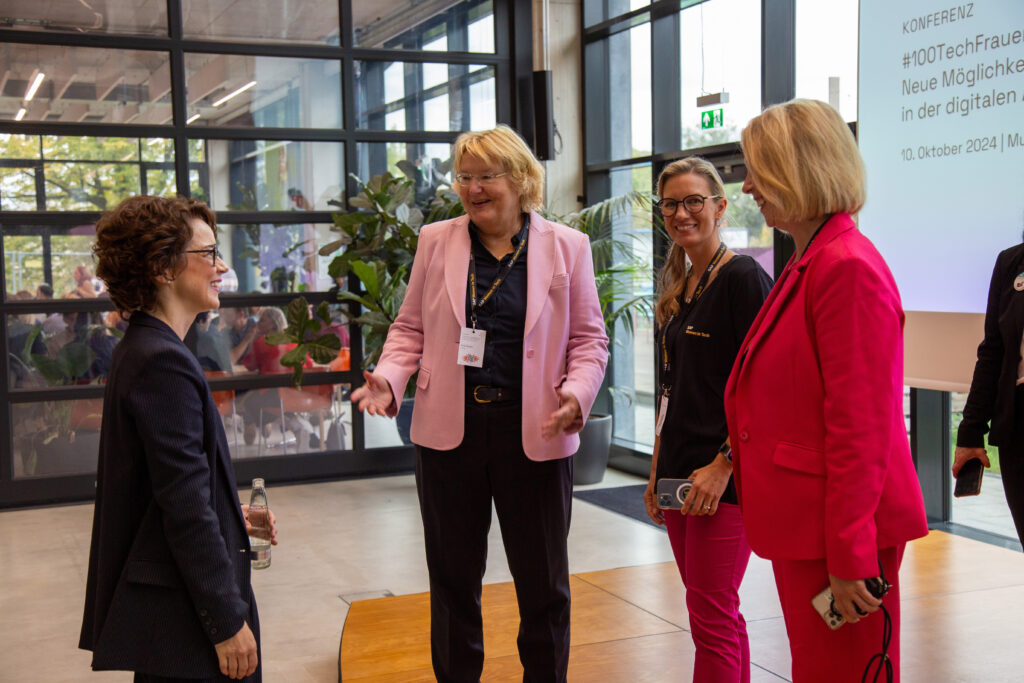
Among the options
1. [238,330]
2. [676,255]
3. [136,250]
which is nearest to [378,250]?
[238,330]

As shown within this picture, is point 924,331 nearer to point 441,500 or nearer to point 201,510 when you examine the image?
point 441,500

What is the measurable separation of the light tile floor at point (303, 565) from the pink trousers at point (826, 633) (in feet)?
7.14

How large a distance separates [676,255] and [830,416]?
1.09 m

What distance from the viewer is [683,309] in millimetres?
2482

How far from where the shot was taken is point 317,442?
7.05 m

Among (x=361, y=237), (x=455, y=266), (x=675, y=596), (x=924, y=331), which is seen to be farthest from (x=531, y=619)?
(x=361, y=237)

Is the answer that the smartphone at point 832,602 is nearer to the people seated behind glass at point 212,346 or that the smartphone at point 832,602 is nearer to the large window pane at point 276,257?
the large window pane at point 276,257

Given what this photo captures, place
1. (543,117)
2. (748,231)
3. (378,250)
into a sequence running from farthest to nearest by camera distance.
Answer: (543,117) < (378,250) < (748,231)

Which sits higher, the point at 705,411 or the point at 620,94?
the point at 620,94

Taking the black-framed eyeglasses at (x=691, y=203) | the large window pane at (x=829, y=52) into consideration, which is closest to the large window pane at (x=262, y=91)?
the large window pane at (x=829, y=52)

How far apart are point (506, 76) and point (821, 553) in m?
6.31

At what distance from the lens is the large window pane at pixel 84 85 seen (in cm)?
626

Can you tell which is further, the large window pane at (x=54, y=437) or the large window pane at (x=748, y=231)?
the large window pane at (x=54, y=437)

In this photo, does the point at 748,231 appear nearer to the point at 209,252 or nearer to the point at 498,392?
the point at 498,392
